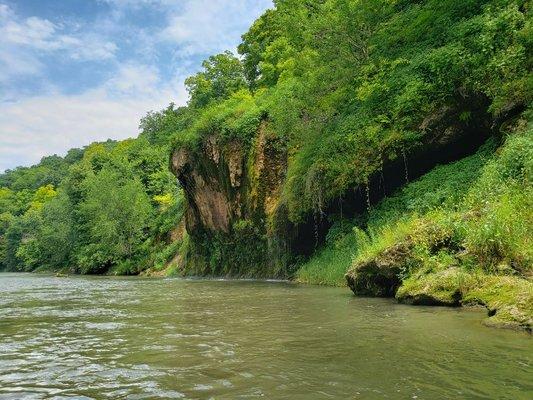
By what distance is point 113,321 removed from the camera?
8625 millimetres

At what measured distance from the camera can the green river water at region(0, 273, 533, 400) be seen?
13.1ft

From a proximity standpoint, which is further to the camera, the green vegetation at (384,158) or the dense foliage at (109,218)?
the dense foliage at (109,218)

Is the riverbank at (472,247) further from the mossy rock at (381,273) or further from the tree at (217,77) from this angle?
the tree at (217,77)

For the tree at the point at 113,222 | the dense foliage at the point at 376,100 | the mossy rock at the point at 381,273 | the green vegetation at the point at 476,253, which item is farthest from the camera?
the tree at the point at 113,222

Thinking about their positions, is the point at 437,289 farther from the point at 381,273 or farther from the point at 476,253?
the point at 381,273

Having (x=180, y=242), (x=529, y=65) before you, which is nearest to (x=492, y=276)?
(x=529, y=65)

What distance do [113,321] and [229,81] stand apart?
44.0 meters

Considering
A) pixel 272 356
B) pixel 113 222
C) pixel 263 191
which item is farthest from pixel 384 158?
pixel 113 222

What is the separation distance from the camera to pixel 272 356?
5230mm

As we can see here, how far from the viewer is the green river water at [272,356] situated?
13.1ft

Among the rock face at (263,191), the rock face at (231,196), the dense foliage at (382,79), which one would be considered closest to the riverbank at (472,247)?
the rock face at (263,191)

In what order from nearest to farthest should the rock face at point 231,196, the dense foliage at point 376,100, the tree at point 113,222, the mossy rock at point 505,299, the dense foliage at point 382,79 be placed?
the mossy rock at point 505,299 < the dense foliage at point 376,100 < the dense foliage at point 382,79 < the rock face at point 231,196 < the tree at point 113,222

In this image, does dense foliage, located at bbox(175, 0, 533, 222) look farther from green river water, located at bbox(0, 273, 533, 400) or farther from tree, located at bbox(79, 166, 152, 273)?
tree, located at bbox(79, 166, 152, 273)

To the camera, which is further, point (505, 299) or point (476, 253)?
point (476, 253)
